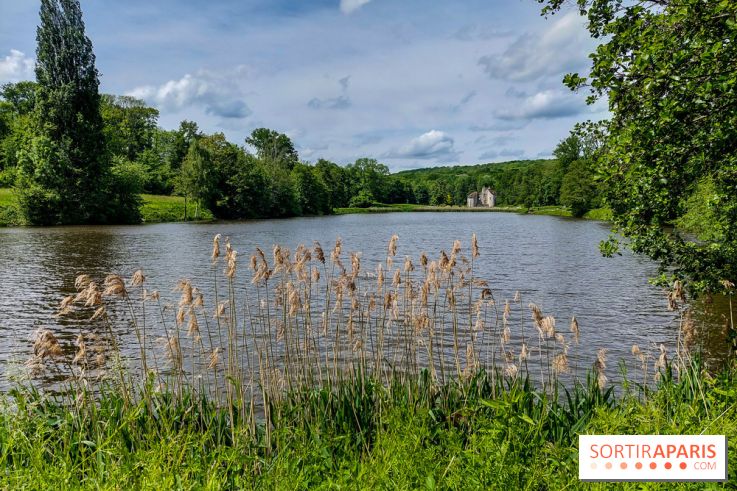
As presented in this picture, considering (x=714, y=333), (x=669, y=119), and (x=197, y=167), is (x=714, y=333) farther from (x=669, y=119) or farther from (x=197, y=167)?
(x=197, y=167)

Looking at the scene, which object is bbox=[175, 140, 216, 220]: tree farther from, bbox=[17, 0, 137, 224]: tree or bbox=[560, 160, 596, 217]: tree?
bbox=[560, 160, 596, 217]: tree

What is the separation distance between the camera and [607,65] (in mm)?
7547

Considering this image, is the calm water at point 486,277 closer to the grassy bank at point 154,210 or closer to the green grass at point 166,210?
the grassy bank at point 154,210

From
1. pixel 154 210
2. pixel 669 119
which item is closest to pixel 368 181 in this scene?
pixel 154 210

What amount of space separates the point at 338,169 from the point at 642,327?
147 metres

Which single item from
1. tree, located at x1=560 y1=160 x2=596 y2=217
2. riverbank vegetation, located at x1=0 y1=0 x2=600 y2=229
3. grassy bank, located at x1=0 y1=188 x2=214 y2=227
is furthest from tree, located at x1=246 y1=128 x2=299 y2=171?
tree, located at x1=560 y1=160 x2=596 y2=217

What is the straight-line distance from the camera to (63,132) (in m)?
63.3

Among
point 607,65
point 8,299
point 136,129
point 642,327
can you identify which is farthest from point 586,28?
point 136,129

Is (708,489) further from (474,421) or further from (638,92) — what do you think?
(638,92)

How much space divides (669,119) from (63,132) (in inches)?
2768

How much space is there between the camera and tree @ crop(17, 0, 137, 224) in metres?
61.9

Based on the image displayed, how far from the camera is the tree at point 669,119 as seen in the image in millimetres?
6426

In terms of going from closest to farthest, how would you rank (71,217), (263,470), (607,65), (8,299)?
(263,470) < (607,65) < (8,299) < (71,217)

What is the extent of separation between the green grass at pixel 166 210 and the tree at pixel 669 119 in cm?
7626
